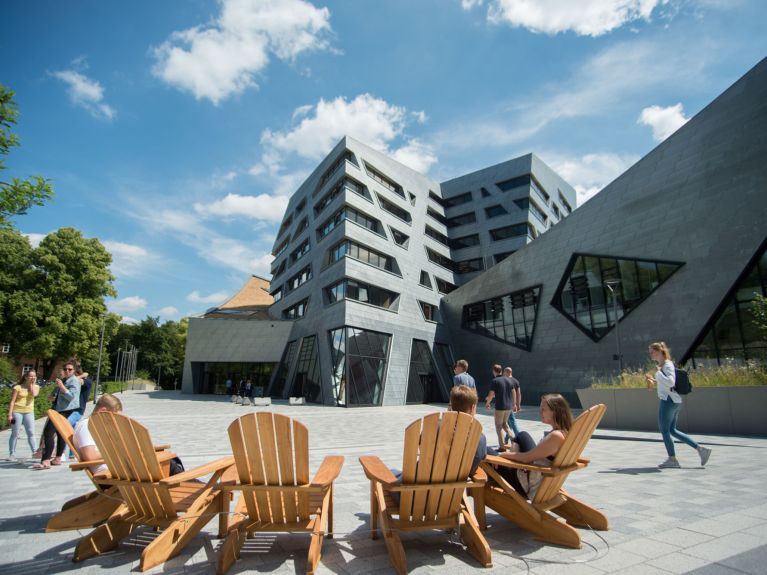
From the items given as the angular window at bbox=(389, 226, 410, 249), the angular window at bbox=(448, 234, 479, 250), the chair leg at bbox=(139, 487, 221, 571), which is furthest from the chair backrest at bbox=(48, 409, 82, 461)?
the angular window at bbox=(448, 234, 479, 250)

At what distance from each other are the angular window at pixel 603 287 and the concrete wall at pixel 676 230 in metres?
0.37

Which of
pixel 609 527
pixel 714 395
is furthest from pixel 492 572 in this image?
pixel 714 395

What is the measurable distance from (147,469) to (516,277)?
86.0ft

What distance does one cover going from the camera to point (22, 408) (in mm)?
8312

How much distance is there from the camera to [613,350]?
21.3 meters

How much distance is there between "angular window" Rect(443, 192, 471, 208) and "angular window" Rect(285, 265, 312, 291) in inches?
739

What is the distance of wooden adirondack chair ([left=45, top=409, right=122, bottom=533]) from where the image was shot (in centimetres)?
367

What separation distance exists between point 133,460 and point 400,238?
33.4 metres

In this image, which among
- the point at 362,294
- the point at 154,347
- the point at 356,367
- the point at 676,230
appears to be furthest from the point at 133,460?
the point at 154,347

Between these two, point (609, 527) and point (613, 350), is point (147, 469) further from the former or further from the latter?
point (613, 350)

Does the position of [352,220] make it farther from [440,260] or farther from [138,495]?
[138,495]

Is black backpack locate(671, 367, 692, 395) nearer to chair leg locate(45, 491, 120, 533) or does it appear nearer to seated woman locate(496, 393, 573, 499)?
seated woman locate(496, 393, 573, 499)

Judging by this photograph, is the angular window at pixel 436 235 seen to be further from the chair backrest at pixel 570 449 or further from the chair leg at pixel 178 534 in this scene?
the chair leg at pixel 178 534

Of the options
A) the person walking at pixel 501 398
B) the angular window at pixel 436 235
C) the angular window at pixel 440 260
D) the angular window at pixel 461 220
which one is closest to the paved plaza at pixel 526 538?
the person walking at pixel 501 398
